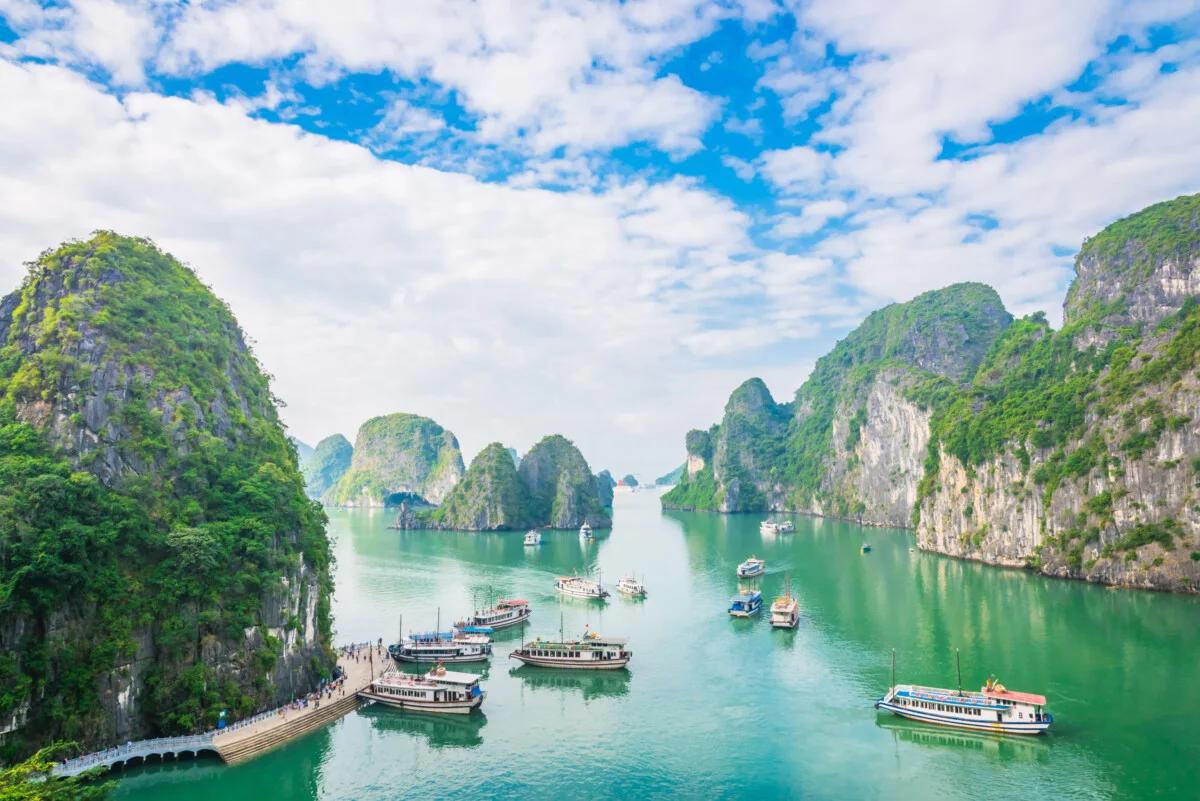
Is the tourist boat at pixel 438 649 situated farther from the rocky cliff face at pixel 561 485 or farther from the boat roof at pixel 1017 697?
the rocky cliff face at pixel 561 485

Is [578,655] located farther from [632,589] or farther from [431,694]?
[632,589]

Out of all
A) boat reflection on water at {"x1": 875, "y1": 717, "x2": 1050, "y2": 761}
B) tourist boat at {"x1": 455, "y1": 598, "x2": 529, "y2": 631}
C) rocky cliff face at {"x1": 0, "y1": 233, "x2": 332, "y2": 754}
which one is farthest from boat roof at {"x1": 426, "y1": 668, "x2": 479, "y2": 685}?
boat reflection on water at {"x1": 875, "y1": 717, "x2": 1050, "y2": 761}

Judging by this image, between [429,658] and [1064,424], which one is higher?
[1064,424]

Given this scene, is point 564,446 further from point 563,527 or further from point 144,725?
point 144,725

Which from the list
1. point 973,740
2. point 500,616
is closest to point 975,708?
point 973,740

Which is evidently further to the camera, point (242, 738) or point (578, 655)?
point (578, 655)

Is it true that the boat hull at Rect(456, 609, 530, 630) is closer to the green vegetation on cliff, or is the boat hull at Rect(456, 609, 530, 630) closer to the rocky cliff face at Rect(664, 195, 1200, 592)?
the rocky cliff face at Rect(664, 195, 1200, 592)
